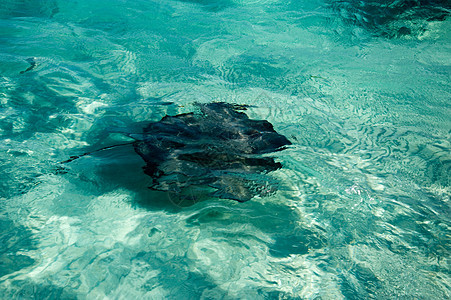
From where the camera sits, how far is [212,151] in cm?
288

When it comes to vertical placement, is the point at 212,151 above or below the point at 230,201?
above

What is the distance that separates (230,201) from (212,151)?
0.56 metres

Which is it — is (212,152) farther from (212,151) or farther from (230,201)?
(230,201)

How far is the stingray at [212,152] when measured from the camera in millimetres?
2561

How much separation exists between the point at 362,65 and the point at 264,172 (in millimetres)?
3442

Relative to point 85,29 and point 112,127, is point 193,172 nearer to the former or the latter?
point 112,127

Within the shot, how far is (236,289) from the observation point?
188 cm

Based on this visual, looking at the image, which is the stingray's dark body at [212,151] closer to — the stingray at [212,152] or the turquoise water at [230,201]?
the stingray at [212,152]

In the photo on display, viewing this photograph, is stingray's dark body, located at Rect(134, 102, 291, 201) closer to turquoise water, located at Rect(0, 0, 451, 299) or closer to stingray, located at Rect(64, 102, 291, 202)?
stingray, located at Rect(64, 102, 291, 202)

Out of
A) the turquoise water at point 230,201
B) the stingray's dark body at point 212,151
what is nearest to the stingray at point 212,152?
the stingray's dark body at point 212,151

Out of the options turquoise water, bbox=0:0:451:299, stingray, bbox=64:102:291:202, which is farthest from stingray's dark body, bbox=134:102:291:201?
turquoise water, bbox=0:0:451:299

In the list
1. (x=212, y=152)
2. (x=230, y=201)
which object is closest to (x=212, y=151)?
(x=212, y=152)

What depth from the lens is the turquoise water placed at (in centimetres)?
196

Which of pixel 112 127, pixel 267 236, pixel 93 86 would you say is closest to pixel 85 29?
pixel 93 86
